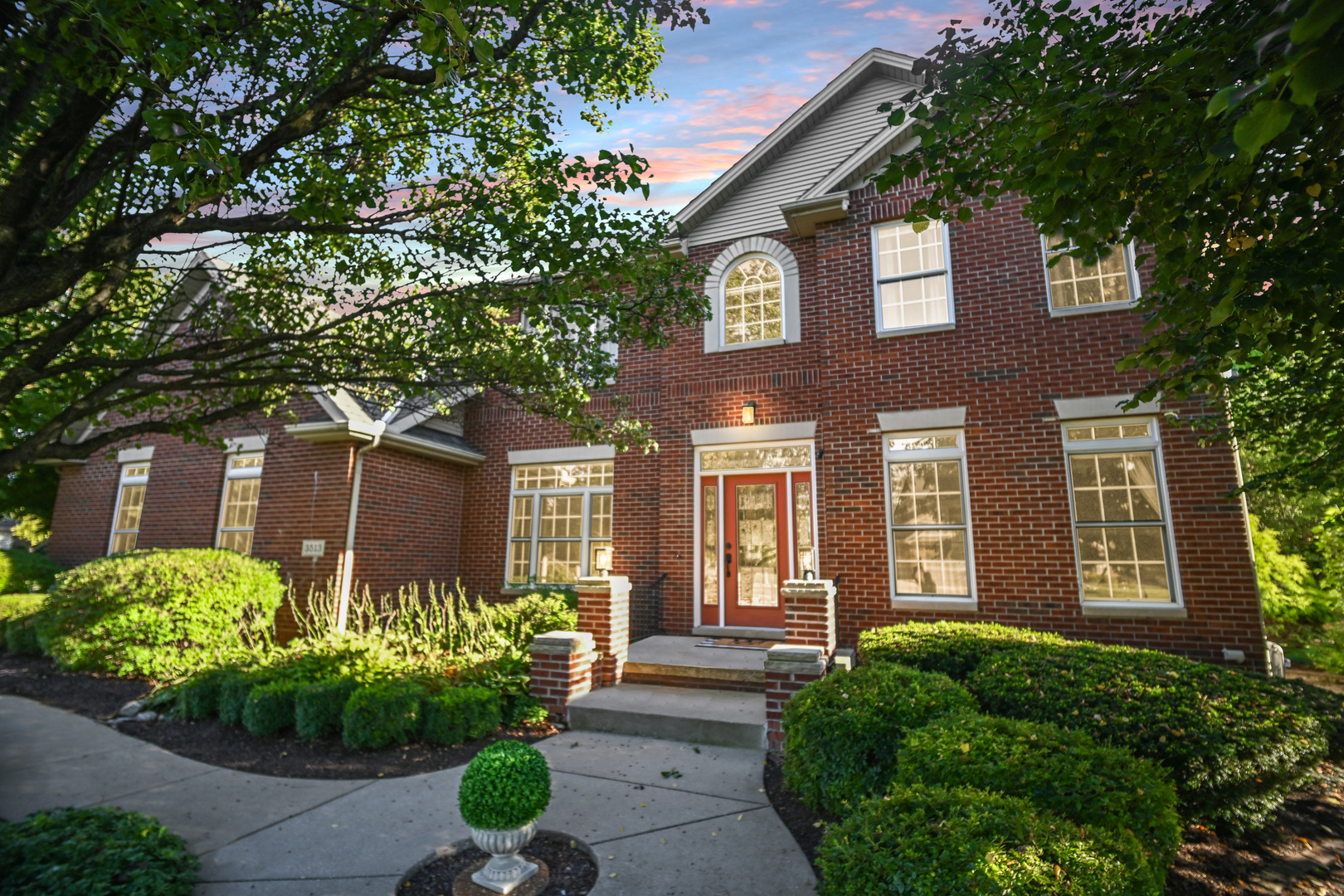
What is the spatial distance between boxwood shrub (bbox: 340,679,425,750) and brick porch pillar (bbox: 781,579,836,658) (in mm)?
4043

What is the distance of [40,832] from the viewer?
12.4 ft

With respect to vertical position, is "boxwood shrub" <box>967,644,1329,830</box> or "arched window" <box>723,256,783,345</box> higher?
"arched window" <box>723,256,783,345</box>

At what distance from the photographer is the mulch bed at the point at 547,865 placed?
364 cm

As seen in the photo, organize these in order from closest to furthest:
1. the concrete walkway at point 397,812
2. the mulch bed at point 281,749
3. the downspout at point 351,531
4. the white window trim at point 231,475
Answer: the concrete walkway at point 397,812
the mulch bed at point 281,749
the downspout at point 351,531
the white window trim at point 231,475

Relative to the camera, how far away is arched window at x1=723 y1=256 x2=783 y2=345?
34.0 feet

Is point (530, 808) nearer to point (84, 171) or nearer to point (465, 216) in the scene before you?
point (465, 216)

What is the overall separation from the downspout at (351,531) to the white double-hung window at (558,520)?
2.60 m

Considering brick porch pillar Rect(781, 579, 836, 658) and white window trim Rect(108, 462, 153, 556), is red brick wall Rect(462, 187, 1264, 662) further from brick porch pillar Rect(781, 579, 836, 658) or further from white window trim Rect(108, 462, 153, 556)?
white window trim Rect(108, 462, 153, 556)

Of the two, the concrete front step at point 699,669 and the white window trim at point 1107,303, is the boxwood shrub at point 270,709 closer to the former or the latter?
the concrete front step at point 699,669

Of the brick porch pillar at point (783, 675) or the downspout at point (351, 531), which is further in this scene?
the downspout at point (351, 531)

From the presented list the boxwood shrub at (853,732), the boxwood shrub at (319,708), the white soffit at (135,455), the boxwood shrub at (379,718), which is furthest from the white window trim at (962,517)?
the white soffit at (135,455)

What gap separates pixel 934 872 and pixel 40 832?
4847mm

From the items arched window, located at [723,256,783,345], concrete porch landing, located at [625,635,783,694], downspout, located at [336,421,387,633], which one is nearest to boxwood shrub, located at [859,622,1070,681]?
concrete porch landing, located at [625,635,783,694]

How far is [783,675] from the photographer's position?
605cm
